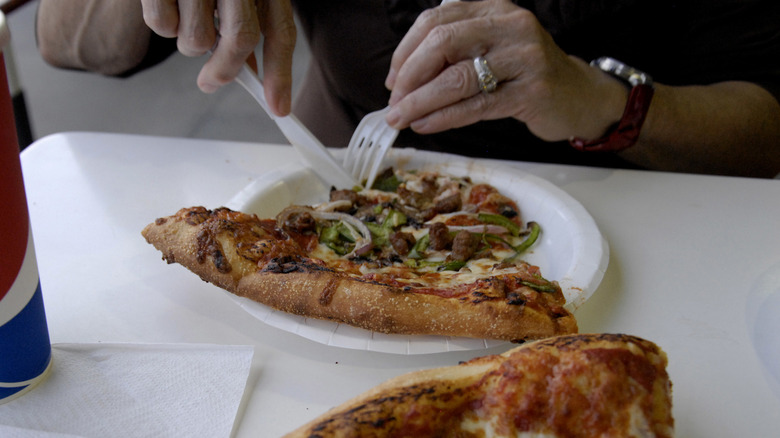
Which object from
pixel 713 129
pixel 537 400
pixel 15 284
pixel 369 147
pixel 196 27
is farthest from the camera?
pixel 713 129

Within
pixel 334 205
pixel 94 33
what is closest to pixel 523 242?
pixel 334 205

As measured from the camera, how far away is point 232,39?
4.06 feet

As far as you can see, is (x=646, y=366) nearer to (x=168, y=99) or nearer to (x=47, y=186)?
(x=47, y=186)

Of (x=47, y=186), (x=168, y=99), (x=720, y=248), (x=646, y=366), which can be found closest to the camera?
(x=646, y=366)

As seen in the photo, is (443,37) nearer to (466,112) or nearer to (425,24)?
(425,24)

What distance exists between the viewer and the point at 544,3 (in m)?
1.59

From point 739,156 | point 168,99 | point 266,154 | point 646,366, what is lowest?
point 168,99

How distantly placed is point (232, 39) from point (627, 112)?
960 mm

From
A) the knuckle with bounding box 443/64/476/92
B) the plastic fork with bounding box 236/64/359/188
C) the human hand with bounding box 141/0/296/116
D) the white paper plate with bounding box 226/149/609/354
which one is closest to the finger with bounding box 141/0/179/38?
the human hand with bounding box 141/0/296/116

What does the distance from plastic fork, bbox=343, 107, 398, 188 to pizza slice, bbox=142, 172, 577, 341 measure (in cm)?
5

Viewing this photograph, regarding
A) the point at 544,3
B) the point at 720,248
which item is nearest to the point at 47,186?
the point at 544,3

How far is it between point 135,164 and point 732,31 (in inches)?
65.4

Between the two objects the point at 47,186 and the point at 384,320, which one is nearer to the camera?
the point at 384,320

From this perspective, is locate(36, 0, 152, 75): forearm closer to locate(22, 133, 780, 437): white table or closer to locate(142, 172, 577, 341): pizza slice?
locate(22, 133, 780, 437): white table
